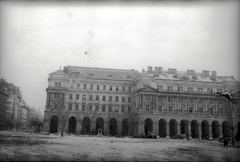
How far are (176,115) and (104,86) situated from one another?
21.3 metres

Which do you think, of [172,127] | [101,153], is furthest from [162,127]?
[101,153]

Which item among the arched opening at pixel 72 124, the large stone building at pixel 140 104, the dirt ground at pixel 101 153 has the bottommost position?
the dirt ground at pixel 101 153

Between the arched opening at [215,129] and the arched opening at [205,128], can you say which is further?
the arched opening at [215,129]

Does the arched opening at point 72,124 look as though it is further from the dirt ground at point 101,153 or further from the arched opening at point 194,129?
the dirt ground at point 101,153

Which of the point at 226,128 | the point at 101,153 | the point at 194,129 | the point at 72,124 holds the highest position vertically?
the point at 72,124

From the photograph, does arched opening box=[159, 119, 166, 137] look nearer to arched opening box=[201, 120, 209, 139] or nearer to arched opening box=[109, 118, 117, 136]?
arched opening box=[201, 120, 209, 139]

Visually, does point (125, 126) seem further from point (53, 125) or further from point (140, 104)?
point (53, 125)

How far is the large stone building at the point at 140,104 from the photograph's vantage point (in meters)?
62.0

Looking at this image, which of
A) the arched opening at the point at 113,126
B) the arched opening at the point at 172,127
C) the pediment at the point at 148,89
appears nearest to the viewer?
the pediment at the point at 148,89

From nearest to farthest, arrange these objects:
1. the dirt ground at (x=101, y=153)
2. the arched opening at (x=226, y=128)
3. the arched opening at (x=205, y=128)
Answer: the dirt ground at (x=101, y=153)
the arched opening at (x=205, y=128)
the arched opening at (x=226, y=128)

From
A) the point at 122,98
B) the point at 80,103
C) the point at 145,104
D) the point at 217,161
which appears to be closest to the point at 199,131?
the point at 145,104

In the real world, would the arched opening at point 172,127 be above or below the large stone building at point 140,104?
below

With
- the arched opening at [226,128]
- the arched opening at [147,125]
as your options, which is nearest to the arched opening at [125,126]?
the arched opening at [147,125]

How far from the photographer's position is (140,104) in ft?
201
